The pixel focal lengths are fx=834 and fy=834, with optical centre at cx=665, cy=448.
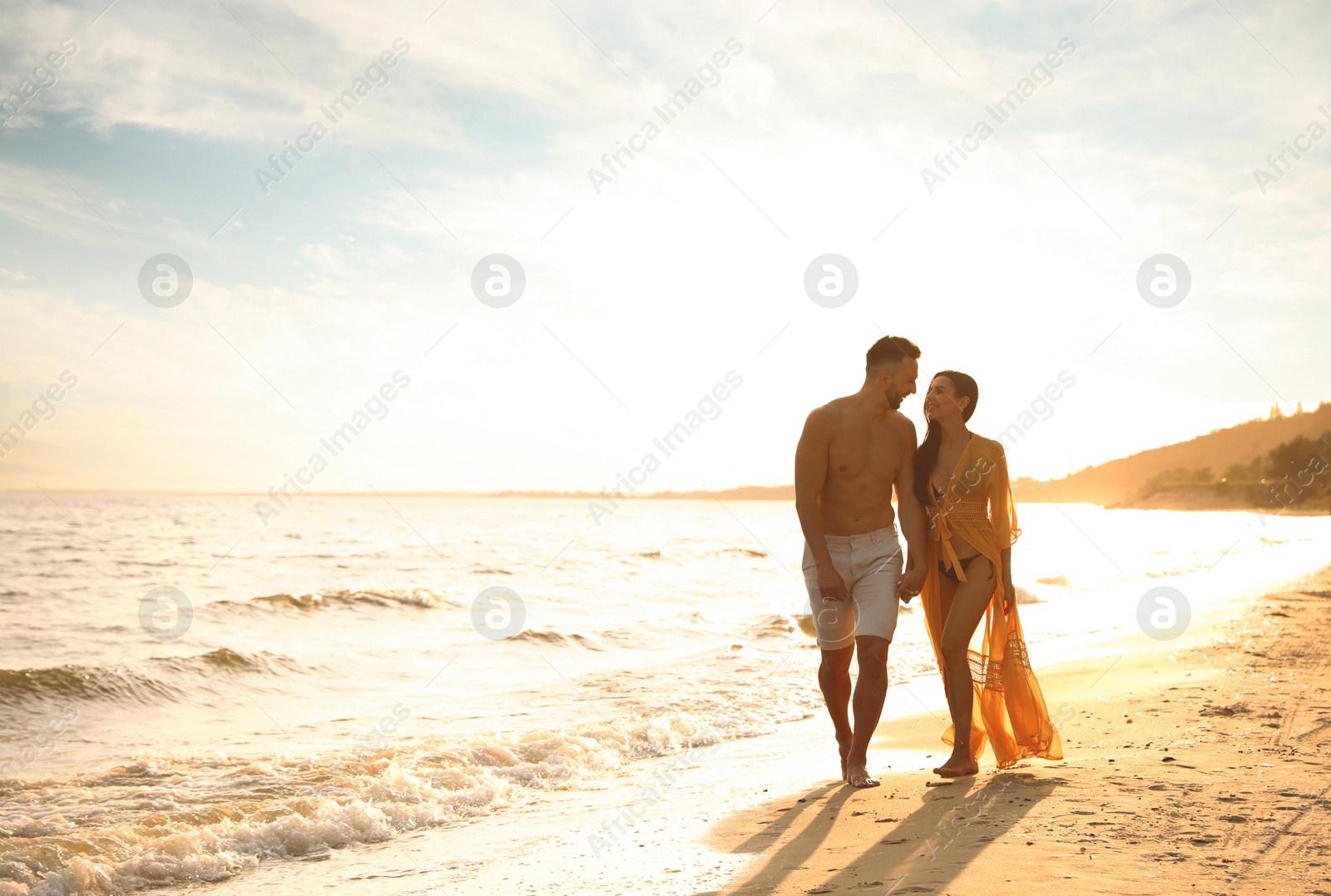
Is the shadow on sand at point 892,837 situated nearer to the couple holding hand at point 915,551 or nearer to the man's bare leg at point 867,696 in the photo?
the man's bare leg at point 867,696

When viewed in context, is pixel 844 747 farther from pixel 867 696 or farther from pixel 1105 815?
pixel 1105 815

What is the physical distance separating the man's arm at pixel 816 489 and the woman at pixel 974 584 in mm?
521

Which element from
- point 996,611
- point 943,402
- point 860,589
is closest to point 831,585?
point 860,589

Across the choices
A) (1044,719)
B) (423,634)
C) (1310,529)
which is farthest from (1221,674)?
(1310,529)

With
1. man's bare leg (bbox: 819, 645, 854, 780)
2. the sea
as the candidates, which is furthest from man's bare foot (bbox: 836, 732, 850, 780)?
the sea

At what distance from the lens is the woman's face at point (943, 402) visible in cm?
439

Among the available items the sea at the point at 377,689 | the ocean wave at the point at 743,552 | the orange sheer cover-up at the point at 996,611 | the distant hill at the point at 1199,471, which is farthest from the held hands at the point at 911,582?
the distant hill at the point at 1199,471

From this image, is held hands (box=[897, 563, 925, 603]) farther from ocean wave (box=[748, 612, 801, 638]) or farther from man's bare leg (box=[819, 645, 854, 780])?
ocean wave (box=[748, 612, 801, 638])

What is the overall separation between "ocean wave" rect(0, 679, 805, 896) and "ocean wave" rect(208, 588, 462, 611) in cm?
1093

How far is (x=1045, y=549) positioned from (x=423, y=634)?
25016mm

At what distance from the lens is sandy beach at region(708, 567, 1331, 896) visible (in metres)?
2.82

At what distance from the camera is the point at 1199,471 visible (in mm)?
101688

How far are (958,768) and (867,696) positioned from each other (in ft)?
1.99

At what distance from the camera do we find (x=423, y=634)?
13586 mm
